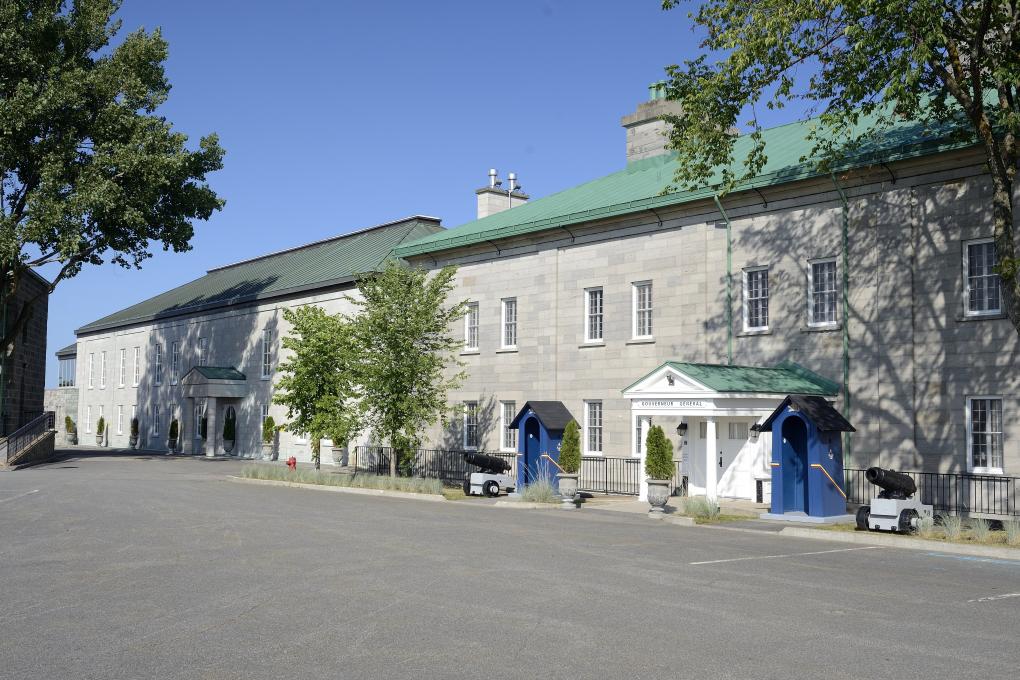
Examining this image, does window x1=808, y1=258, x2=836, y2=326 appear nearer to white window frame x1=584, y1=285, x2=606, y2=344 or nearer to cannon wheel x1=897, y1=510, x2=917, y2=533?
white window frame x1=584, y1=285, x2=606, y2=344

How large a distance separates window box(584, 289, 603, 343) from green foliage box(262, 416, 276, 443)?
23619 mm

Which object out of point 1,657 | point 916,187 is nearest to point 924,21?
point 916,187

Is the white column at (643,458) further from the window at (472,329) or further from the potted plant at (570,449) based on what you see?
the window at (472,329)

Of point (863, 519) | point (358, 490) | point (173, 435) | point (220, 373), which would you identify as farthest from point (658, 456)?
point (173, 435)

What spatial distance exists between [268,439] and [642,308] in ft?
89.0

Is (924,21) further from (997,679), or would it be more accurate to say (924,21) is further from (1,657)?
(1,657)

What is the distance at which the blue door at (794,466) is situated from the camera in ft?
75.4

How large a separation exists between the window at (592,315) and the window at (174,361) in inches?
1482

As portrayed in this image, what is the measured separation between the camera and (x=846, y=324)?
85.0ft

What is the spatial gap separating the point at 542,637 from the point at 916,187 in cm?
1962

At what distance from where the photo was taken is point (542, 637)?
9336 mm

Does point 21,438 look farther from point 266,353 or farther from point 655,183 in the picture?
A: point 655,183

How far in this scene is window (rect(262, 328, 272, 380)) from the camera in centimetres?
5319

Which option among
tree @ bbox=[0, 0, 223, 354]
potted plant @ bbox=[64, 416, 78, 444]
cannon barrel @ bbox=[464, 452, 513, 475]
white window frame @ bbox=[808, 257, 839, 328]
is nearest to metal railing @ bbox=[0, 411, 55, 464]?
tree @ bbox=[0, 0, 223, 354]
